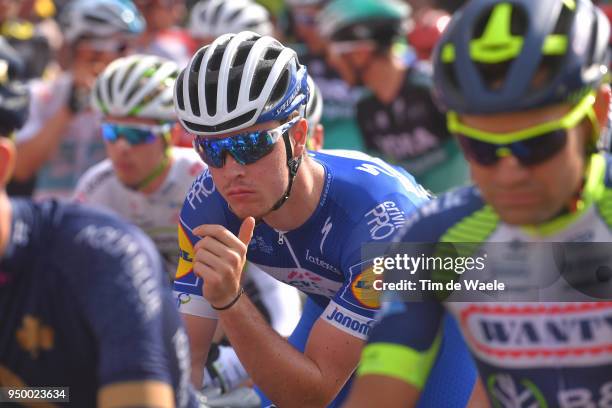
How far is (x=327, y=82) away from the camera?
1516 centimetres

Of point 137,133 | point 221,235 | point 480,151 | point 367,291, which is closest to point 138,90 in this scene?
point 137,133

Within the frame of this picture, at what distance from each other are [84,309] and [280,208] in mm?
2218

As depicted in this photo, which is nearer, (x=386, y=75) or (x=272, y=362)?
(x=272, y=362)

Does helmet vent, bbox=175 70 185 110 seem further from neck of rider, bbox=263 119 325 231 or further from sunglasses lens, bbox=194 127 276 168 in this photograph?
neck of rider, bbox=263 119 325 231

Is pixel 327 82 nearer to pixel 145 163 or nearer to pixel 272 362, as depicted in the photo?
pixel 145 163

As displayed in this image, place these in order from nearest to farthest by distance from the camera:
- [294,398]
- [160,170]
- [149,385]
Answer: [149,385]
[294,398]
[160,170]

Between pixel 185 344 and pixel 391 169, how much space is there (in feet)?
→ 7.89

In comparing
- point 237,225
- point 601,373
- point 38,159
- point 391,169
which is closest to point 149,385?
point 601,373

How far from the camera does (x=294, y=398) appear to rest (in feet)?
17.3

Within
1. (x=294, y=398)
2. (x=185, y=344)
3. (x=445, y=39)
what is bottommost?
(x=294, y=398)

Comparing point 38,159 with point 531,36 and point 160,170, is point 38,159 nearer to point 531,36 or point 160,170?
point 160,170

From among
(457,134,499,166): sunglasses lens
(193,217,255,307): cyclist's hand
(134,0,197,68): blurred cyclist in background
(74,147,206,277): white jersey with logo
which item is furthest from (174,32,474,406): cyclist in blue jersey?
(134,0,197,68): blurred cyclist in background

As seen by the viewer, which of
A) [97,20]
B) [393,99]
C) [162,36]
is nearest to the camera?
[393,99]

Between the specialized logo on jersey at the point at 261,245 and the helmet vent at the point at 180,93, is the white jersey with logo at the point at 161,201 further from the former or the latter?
the helmet vent at the point at 180,93
